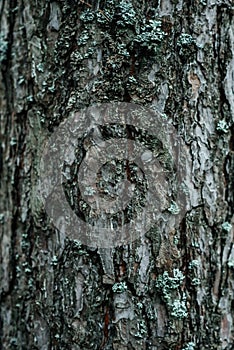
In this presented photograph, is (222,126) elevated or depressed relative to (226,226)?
elevated

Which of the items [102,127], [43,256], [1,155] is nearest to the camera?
[102,127]

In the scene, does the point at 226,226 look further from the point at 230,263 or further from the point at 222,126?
the point at 222,126

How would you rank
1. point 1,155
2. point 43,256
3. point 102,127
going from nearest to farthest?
point 102,127, point 43,256, point 1,155

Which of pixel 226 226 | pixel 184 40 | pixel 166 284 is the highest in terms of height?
pixel 184 40

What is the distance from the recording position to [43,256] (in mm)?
1372

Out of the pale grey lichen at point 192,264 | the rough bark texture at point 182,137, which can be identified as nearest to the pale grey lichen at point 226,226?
the rough bark texture at point 182,137

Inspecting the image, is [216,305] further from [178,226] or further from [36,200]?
[36,200]

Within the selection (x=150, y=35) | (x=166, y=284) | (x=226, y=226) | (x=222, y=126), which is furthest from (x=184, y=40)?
(x=166, y=284)

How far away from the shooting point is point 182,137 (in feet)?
4.23

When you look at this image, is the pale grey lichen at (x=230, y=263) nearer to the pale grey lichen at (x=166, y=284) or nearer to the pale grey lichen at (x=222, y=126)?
the pale grey lichen at (x=166, y=284)

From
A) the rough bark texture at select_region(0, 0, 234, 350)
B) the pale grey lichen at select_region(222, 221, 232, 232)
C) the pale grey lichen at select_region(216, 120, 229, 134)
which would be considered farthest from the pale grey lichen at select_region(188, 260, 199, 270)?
the pale grey lichen at select_region(216, 120, 229, 134)

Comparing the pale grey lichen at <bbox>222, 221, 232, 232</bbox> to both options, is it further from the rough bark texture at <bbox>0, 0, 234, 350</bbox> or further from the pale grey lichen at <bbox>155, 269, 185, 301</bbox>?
the pale grey lichen at <bbox>155, 269, 185, 301</bbox>

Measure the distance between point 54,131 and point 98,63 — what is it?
0.21m

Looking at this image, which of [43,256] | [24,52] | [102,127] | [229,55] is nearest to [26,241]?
[43,256]
